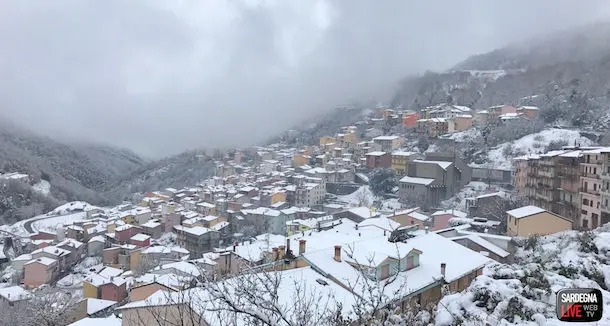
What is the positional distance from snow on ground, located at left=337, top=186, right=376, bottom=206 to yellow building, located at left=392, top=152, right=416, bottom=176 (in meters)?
3.62

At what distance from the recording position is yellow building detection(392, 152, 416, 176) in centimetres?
4217

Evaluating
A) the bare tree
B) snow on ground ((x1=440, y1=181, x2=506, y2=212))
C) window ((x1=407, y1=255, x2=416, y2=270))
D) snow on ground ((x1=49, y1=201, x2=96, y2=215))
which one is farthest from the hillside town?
the bare tree

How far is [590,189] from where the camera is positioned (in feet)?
65.7

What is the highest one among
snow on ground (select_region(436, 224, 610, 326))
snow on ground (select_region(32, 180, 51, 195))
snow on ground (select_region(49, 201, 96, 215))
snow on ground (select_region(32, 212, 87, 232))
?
snow on ground (select_region(436, 224, 610, 326))

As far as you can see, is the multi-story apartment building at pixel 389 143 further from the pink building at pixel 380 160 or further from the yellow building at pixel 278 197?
the yellow building at pixel 278 197

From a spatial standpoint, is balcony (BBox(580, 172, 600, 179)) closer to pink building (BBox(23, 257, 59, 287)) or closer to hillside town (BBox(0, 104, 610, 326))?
hillside town (BBox(0, 104, 610, 326))

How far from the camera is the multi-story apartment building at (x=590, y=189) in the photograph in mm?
19234

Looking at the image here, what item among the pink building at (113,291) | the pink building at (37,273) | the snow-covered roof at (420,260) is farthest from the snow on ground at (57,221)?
the snow-covered roof at (420,260)

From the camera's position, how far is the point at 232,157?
70750 mm

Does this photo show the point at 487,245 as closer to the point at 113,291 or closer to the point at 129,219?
the point at 113,291

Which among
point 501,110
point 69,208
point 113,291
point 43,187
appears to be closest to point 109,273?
point 113,291

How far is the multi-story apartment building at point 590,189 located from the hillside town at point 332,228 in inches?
3.6

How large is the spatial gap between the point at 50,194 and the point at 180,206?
3479cm

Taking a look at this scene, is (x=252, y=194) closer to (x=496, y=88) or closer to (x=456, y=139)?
(x=456, y=139)
